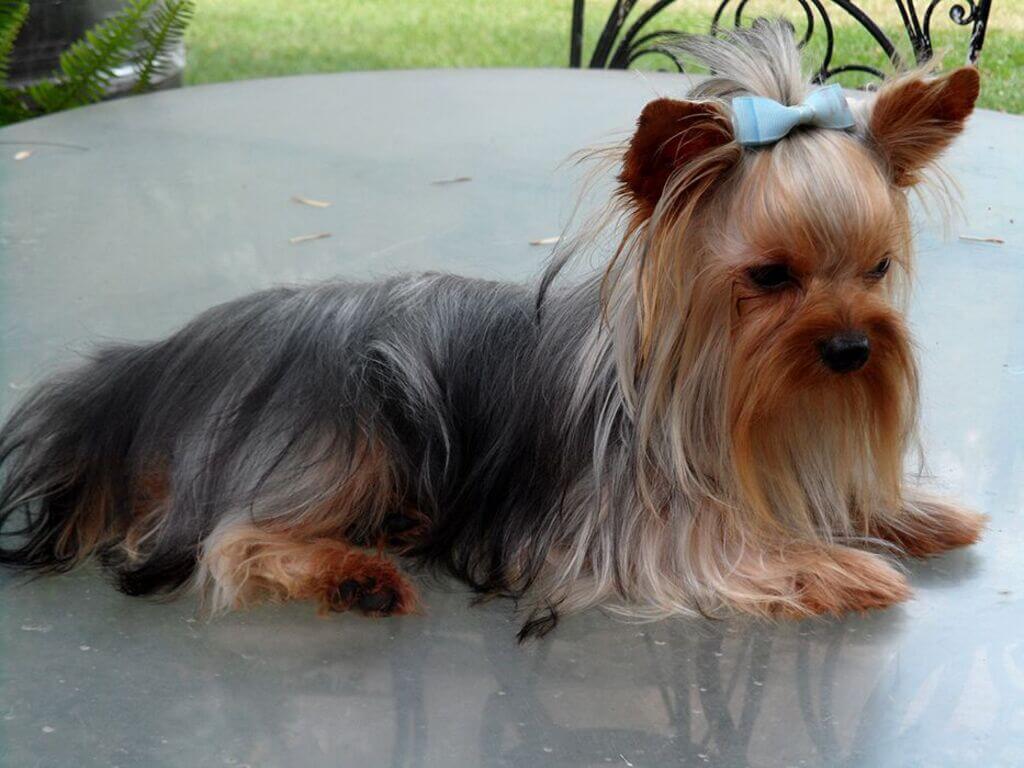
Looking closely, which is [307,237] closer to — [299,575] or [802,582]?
[299,575]

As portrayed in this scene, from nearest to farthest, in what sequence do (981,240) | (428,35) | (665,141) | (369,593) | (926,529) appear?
(665,141) < (369,593) < (926,529) < (981,240) < (428,35)

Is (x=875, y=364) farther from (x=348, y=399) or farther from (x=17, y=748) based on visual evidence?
(x=17, y=748)

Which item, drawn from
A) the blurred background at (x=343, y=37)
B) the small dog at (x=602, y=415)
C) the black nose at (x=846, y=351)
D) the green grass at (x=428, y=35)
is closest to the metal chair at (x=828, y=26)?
the blurred background at (x=343, y=37)

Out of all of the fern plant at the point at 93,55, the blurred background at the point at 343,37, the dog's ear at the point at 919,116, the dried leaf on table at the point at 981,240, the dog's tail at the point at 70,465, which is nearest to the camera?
the dog's ear at the point at 919,116

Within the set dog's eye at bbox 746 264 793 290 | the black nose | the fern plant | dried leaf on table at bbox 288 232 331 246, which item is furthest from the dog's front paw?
the fern plant

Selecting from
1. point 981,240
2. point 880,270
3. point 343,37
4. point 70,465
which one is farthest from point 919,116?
point 343,37

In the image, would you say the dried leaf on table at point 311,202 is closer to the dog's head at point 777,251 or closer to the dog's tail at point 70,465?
the dog's tail at point 70,465

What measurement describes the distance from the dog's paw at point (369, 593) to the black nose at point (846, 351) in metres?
0.72

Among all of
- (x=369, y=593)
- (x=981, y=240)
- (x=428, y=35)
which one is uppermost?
(x=369, y=593)

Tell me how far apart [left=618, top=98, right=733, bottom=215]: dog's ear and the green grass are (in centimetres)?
555

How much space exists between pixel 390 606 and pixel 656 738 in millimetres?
489

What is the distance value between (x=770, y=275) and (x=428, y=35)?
8172 mm

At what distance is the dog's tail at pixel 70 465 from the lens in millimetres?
2312

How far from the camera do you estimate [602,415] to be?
218cm
